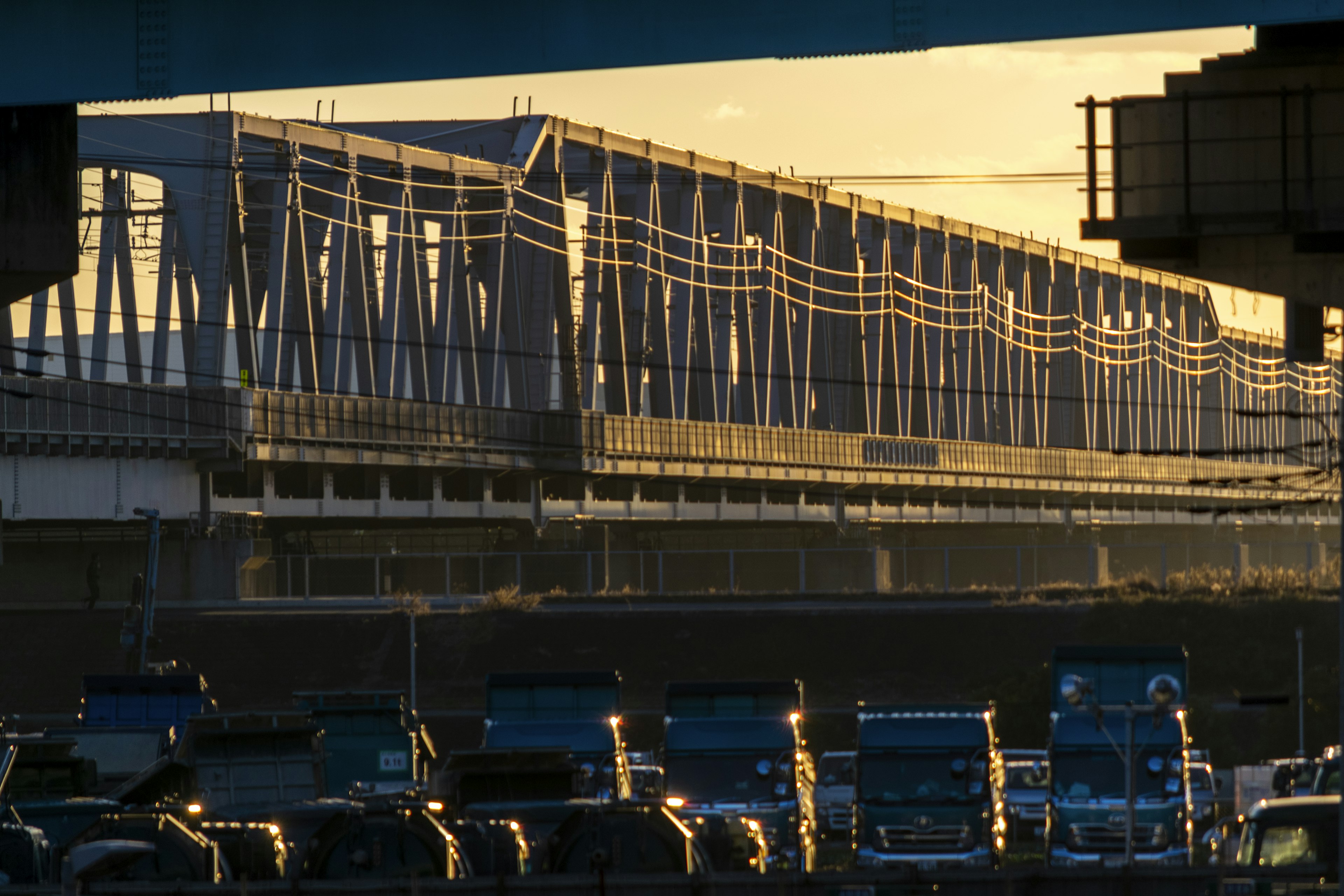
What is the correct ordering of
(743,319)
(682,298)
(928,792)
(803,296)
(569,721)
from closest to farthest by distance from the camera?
1. (928,792)
2. (569,721)
3. (682,298)
4. (743,319)
5. (803,296)

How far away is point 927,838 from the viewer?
2438 centimetres

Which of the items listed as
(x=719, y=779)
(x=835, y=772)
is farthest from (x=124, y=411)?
(x=719, y=779)

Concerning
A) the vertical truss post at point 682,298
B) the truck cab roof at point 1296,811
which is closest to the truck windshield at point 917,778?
the truck cab roof at point 1296,811

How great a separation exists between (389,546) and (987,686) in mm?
34361

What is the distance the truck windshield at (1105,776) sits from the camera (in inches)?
1022

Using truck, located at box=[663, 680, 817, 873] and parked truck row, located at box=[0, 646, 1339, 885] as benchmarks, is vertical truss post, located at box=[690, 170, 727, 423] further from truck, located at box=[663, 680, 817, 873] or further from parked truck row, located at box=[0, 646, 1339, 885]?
truck, located at box=[663, 680, 817, 873]

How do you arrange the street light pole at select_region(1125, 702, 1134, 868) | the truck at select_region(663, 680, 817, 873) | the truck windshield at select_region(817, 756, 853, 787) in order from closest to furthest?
the street light pole at select_region(1125, 702, 1134, 868) → the truck at select_region(663, 680, 817, 873) → the truck windshield at select_region(817, 756, 853, 787)

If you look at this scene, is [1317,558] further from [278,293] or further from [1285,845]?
[1285,845]

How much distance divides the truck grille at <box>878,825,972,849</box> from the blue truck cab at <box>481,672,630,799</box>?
3658 millimetres

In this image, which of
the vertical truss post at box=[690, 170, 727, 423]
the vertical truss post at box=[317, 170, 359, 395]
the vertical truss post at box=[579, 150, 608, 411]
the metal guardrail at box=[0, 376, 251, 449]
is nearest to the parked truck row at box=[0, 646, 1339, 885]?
the metal guardrail at box=[0, 376, 251, 449]

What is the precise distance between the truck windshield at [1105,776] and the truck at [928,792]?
0.96m

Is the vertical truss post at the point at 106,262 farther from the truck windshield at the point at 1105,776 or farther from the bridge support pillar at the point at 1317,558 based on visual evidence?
the truck windshield at the point at 1105,776

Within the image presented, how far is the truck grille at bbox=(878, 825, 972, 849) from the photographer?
79.7 ft

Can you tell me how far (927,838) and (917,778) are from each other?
886 mm
